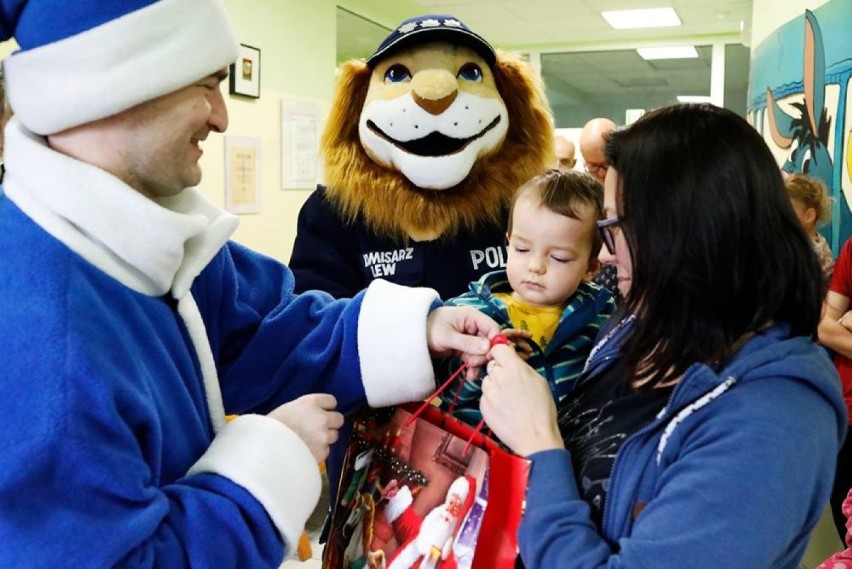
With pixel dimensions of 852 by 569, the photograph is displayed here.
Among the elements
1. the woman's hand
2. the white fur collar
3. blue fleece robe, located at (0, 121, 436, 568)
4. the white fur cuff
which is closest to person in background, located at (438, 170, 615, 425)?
the white fur cuff

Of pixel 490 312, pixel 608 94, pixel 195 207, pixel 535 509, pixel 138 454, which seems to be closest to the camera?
pixel 138 454

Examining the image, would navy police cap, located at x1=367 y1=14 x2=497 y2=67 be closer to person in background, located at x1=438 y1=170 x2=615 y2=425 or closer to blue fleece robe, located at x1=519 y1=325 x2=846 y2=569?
person in background, located at x1=438 y1=170 x2=615 y2=425

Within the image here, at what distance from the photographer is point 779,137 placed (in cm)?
426

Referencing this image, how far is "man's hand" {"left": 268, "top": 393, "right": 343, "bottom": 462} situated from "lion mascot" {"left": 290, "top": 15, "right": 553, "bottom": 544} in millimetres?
785

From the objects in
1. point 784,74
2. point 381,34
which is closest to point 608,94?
point 381,34

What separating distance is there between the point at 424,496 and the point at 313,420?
0.62 ft

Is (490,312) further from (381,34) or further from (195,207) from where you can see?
Result: (381,34)

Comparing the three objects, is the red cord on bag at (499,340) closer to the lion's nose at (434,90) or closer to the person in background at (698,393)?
the person in background at (698,393)

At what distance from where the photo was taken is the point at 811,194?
305cm

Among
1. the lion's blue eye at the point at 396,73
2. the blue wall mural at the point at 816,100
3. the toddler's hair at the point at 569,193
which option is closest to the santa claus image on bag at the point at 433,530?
the toddler's hair at the point at 569,193

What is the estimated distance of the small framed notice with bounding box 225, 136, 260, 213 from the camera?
4.26 meters

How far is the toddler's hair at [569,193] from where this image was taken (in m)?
1.40

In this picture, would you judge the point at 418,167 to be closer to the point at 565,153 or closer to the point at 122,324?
the point at 122,324

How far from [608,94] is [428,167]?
9080 millimetres
